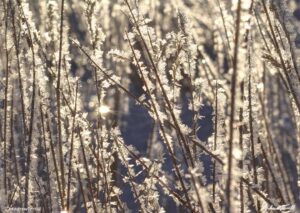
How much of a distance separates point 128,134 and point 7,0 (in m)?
4.49

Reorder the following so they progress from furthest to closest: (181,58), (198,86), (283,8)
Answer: (198,86), (181,58), (283,8)

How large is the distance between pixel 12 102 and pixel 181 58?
616mm

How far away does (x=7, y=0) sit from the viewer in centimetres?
113

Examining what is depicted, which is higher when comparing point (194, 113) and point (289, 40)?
point (289, 40)

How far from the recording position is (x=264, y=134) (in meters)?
1.49

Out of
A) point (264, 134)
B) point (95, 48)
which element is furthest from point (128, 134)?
point (95, 48)

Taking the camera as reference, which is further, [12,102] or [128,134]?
[128,134]

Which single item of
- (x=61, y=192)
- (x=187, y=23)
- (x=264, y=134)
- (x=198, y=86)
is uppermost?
(x=187, y=23)

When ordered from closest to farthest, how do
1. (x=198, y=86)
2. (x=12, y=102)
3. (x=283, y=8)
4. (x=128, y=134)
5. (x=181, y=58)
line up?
(x=283, y=8) < (x=181, y=58) < (x=198, y=86) < (x=12, y=102) < (x=128, y=134)

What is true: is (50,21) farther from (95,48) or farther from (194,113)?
(194,113)

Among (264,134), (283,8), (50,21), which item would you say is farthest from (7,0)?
(264,134)

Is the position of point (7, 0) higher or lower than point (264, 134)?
higher

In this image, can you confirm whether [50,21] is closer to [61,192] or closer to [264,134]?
[61,192]

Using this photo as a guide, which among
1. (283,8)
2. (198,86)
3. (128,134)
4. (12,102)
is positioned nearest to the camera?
(283,8)
